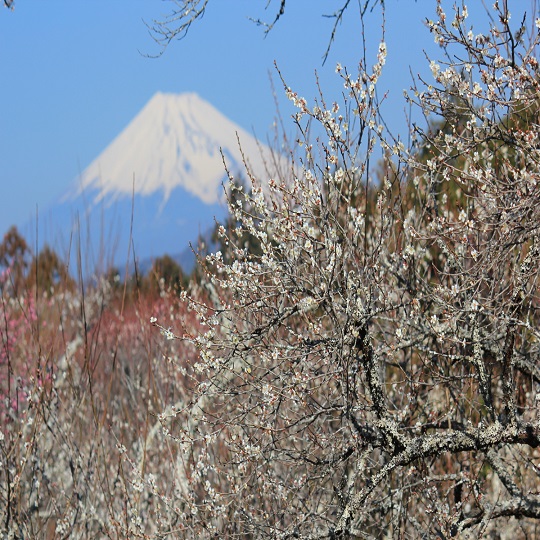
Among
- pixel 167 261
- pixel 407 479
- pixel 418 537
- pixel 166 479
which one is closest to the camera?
pixel 418 537

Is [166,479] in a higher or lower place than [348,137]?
lower

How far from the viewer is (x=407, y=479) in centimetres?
542

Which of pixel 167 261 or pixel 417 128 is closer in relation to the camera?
pixel 417 128

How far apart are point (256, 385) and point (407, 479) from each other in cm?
191

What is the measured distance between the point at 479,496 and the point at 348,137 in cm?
217

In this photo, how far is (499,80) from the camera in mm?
4188

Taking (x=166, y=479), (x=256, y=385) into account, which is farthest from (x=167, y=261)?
(x=256, y=385)

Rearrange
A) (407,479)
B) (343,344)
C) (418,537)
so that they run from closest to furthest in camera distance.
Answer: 1. (343,344)
2. (418,537)
3. (407,479)

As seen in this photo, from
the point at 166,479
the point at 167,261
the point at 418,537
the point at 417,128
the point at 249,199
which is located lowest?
the point at 418,537

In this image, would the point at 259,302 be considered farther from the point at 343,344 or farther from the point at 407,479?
the point at 407,479

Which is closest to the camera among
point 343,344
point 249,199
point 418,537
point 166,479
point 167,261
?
point 343,344

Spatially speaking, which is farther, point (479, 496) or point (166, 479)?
point (166, 479)

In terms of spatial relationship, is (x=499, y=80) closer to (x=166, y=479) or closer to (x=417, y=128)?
(x=417, y=128)

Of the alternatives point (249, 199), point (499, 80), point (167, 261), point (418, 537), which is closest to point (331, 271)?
point (249, 199)
